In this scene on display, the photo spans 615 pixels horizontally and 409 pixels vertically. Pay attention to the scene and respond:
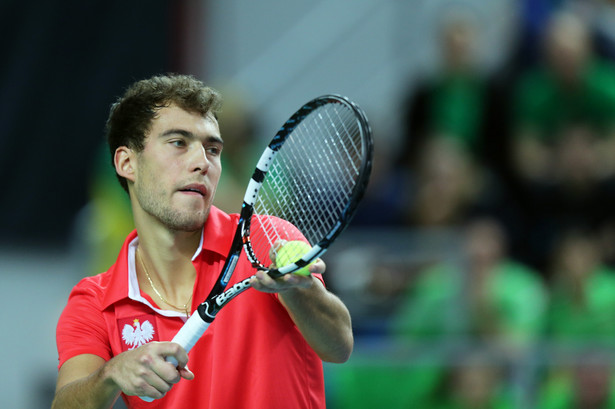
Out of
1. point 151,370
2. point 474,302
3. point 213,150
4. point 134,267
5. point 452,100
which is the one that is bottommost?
point 474,302

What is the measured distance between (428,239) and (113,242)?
211cm

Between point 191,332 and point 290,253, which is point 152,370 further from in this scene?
point 290,253

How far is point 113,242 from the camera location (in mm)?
6293

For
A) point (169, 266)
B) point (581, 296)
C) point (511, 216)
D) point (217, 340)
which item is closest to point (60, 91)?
point (511, 216)

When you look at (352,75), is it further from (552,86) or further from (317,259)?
(317,259)

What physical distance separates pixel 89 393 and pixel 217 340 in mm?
414

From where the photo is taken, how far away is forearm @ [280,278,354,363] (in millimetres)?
2688

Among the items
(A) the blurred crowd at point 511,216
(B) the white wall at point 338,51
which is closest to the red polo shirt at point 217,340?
(A) the blurred crowd at point 511,216

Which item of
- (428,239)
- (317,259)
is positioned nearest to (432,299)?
(428,239)

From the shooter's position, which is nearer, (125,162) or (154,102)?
(154,102)

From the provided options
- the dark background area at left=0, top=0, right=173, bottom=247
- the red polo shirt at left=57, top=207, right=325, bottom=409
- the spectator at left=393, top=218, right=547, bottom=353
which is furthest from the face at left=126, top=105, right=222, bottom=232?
the dark background area at left=0, top=0, right=173, bottom=247

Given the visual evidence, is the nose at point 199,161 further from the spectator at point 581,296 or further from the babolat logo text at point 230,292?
the spectator at point 581,296

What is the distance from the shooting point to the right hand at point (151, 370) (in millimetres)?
2564

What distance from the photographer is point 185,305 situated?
3.01 metres
